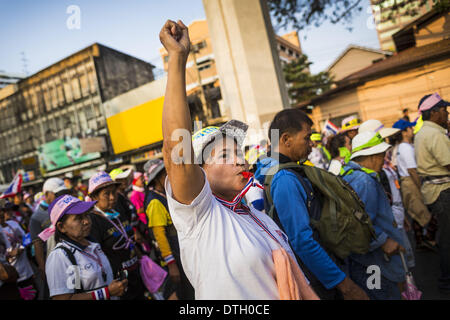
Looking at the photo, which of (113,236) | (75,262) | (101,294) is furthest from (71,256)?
(113,236)

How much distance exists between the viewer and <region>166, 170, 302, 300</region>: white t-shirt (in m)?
1.08

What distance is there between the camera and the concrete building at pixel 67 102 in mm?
25641

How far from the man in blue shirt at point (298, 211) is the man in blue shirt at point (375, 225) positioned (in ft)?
1.37

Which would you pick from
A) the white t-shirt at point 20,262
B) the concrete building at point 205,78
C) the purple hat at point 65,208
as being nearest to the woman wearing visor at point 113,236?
the purple hat at point 65,208

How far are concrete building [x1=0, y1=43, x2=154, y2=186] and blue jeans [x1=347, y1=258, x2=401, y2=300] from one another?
2505cm

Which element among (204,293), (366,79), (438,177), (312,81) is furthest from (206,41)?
(204,293)

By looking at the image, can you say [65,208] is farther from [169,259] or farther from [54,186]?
[54,186]

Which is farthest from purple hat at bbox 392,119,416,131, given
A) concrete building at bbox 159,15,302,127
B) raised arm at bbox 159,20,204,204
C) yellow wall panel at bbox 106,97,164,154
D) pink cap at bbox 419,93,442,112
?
yellow wall panel at bbox 106,97,164,154

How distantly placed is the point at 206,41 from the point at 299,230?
96.9 ft

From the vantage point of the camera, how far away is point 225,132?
58.4 inches

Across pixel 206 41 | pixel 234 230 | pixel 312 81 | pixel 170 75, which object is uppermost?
pixel 206 41

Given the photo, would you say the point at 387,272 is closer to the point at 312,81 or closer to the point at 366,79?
the point at 366,79

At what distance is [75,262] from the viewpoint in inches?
95.8

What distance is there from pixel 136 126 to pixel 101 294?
70.4 feet
